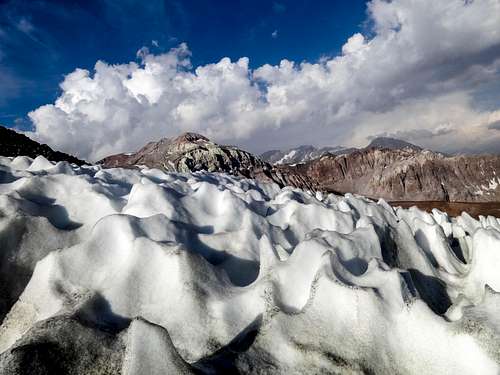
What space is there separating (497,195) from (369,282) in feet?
402

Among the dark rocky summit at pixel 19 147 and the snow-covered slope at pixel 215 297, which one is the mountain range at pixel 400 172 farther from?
the snow-covered slope at pixel 215 297

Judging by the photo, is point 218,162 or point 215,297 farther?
point 218,162

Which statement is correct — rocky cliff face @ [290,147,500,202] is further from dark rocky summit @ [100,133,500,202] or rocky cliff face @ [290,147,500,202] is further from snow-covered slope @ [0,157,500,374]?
snow-covered slope @ [0,157,500,374]

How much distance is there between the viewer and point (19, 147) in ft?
95.5

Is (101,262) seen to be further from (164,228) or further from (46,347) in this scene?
(46,347)

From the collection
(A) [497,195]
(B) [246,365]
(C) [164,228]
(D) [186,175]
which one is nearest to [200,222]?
(C) [164,228]

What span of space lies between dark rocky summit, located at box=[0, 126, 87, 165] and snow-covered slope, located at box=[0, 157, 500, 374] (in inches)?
870

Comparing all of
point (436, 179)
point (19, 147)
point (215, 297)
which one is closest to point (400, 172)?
point (436, 179)

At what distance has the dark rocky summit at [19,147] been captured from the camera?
27397mm

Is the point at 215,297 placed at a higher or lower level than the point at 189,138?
lower

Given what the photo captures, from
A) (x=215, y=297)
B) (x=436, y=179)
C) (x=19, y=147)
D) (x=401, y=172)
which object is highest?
(x=401, y=172)

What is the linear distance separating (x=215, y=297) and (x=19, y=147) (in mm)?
29696

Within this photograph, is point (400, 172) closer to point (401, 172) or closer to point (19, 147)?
point (401, 172)

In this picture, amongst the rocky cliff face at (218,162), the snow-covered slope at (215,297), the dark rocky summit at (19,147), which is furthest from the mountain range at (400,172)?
the snow-covered slope at (215,297)
